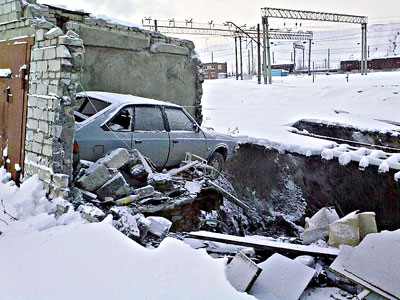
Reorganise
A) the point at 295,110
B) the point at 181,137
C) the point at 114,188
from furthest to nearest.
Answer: the point at 295,110
the point at 181,137
the point at 114,188

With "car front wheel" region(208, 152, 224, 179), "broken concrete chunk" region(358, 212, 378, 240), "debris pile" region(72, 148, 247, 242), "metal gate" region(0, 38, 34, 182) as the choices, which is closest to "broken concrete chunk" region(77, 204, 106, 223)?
"debris pile" region(72, 148, 247, 242)

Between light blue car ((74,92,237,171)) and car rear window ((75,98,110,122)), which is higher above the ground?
car rear window ((75,98,110,122))

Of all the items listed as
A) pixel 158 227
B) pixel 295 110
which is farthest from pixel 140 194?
pixel 295 110

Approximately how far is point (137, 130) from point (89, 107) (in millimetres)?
950

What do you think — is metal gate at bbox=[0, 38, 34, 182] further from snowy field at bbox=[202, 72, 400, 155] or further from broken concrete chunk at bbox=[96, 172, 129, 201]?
snowy field at bbox=[202, 72, 400, 155]

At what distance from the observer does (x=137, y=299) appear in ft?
11.2

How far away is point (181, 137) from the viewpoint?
7688 mm

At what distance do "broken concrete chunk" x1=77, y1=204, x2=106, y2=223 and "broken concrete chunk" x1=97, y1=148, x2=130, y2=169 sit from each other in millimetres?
945

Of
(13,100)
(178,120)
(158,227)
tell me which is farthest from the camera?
(178,120)

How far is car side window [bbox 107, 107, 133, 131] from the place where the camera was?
265 inches

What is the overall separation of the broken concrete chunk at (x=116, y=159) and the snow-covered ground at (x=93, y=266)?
3.61ft

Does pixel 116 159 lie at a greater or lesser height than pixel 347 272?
greater

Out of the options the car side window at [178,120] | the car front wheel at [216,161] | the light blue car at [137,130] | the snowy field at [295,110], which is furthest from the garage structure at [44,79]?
the snowy field at [295,110]

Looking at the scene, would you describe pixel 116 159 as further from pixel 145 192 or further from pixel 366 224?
pixel 366 224
